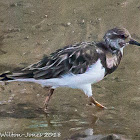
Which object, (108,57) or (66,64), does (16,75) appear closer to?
(66,64)

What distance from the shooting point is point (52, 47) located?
759cm

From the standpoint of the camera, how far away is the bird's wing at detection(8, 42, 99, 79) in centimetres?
563

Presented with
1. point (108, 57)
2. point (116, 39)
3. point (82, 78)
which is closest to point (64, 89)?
point (82, 78)

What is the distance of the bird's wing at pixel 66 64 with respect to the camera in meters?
5.63

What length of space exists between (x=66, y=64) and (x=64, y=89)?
81 cm

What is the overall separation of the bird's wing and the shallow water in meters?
0.50

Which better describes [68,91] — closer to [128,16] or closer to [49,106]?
[49,106]

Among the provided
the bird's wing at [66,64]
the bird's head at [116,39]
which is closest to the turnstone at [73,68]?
the bird's wing at [66,64]

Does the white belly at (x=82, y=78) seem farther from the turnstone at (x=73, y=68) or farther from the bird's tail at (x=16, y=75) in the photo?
the bird's tail at (x=16, y=75)

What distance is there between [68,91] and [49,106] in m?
0.47

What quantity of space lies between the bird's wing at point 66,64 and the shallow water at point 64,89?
1.64ft

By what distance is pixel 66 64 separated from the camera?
5652 mm

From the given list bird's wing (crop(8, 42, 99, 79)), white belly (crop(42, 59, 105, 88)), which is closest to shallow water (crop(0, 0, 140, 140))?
white belly (crop(42, 59, 105, 88))

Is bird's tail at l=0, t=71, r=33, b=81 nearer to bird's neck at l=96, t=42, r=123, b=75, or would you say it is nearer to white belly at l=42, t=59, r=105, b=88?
white belly at l=42, t=59, r=105, b=88
